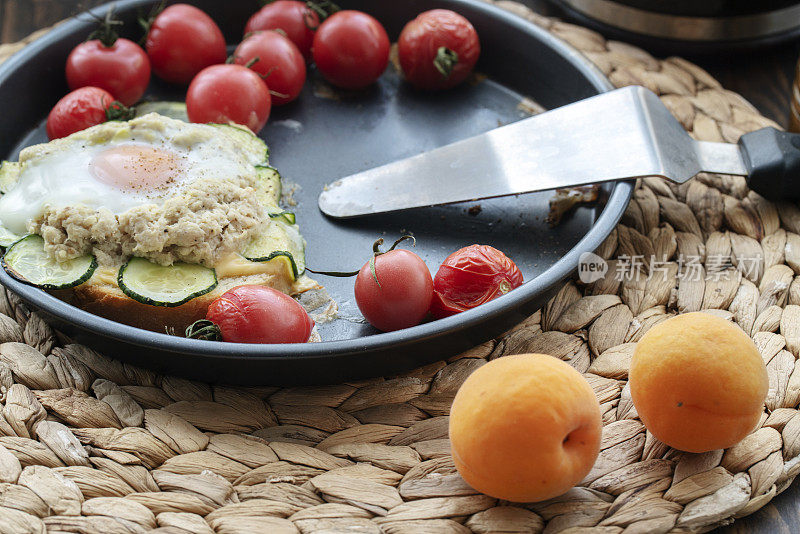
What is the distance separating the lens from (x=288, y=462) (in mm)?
2164

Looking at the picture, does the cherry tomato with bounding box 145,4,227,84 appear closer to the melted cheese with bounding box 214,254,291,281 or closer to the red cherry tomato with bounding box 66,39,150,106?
the red cherry tomato with bounding box 66,39,150,106

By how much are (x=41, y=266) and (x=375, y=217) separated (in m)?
1.18

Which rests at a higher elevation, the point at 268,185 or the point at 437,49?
the point at 437,49

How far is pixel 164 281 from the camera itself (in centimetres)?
245

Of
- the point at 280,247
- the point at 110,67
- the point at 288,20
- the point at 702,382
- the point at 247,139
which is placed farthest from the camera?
the point at 288,20

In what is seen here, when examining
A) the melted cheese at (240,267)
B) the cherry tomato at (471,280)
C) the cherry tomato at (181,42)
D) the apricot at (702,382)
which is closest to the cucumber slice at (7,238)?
the melted cheese at (240,267)

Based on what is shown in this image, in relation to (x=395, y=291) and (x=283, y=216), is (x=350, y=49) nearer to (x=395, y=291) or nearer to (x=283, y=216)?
(x=283, y=216)

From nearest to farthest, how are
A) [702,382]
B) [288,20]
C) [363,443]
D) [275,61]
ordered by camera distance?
[702,382], [363,443], [275,61], [288,20]

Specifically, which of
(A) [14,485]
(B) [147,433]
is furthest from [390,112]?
(A) [14,485]

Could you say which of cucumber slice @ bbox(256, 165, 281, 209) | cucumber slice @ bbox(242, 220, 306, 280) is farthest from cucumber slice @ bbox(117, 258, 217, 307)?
cucumber slice @ bbox(256, 165, 281, 209)

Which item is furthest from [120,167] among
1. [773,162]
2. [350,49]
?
[773,162]

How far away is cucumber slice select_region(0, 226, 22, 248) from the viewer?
251 centimetres

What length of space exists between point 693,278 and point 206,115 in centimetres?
203

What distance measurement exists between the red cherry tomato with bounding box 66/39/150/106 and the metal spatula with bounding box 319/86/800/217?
107cm
